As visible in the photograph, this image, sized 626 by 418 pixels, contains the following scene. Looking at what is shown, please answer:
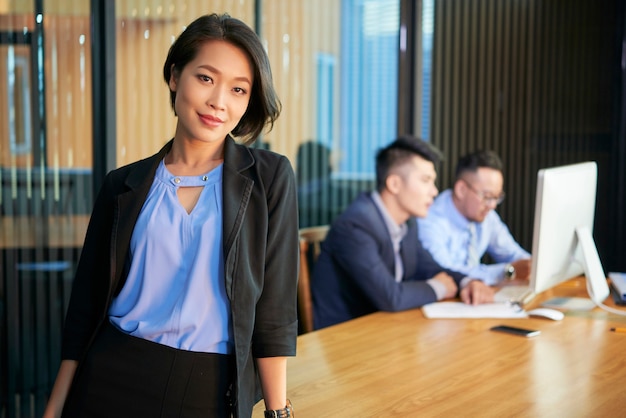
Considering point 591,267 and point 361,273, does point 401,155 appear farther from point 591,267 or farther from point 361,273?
point 591,267

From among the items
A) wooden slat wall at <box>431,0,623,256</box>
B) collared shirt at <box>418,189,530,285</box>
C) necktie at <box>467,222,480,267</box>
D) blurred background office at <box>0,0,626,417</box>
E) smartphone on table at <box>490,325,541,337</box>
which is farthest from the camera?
wooden slat wall at <box>431,0,623,256</box>

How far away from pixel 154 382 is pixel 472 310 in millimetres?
1565

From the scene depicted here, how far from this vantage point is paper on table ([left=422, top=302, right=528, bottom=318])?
8.85 ft

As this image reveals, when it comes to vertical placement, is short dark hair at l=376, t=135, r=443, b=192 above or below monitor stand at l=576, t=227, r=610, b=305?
above

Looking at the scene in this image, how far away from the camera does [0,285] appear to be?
262cm

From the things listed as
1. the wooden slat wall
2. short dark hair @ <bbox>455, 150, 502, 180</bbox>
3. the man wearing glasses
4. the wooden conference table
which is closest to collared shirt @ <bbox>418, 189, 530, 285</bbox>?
the man wearing glasses

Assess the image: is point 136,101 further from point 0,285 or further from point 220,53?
point 220,53

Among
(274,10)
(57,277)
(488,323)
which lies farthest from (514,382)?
(274,10)

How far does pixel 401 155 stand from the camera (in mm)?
3186

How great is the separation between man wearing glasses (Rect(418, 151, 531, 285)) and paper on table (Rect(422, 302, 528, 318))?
0.66 metres

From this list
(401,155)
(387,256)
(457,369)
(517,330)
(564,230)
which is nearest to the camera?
(457,369)

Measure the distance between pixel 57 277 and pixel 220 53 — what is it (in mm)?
1553

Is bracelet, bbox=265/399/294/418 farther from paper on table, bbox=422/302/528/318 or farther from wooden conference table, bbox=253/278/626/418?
paper on table, bbox=422/302/528/318

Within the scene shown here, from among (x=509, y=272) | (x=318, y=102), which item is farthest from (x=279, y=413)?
(x=318, y=102)
